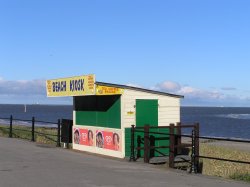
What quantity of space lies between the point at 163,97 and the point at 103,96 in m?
2.19

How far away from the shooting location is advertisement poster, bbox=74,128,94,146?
18484 millimetres

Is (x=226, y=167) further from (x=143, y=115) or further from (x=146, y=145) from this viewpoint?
(x=146, y=145)

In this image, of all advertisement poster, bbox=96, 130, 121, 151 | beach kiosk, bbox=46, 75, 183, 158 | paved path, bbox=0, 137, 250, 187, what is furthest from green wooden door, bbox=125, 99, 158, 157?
paved path, bbox=0, 137, 250, 187

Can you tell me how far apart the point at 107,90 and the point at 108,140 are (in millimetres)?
1842

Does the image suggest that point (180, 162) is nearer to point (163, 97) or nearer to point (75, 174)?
point (163, 97)

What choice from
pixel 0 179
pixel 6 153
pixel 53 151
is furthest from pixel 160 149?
pixel 0 179

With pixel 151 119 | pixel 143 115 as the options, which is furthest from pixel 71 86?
pixel 151 119

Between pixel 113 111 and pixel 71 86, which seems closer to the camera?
pixel 113 111

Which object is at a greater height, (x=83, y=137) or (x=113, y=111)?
(x=113, y=111)

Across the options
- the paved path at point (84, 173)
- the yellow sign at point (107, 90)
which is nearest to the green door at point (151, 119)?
the yellow sign at point (107, 90)

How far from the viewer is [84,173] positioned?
12625 millimetres

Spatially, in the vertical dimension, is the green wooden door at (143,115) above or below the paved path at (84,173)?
Answer: above

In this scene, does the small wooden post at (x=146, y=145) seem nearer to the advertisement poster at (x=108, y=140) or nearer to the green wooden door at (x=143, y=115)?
the green wooden door at (x=143, y=115)

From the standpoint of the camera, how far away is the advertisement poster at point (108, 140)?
1694 centimetres
